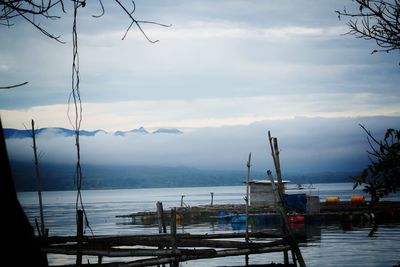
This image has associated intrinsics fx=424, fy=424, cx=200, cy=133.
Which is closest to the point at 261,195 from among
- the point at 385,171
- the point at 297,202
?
the point at 297,202

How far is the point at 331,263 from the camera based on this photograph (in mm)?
24141

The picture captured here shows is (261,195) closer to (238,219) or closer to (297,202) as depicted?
(238,219)

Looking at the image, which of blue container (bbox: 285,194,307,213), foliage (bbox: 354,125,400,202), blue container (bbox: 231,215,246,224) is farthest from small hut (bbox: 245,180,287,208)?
foliage (bbox: 354,125,400,202)

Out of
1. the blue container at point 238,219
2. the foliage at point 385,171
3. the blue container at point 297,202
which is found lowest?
the blue container at point 238,219

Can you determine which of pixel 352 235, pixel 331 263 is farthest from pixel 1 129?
pixel 352 235

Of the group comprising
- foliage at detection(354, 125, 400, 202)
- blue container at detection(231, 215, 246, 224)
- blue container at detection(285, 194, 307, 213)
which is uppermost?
foliage at detection(354, 125, 400, 202)

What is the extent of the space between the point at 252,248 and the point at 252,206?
36937 mm

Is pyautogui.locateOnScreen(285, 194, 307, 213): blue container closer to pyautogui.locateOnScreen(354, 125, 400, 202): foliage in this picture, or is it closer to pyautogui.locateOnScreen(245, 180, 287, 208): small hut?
pyautogui.locateOnScreen(245, 180, 287, 208): small hut

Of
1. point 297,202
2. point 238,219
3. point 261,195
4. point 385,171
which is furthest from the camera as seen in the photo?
point 297,202

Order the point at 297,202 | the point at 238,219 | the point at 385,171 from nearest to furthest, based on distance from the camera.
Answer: the point at 385,171
the point at 238,219
the point at 297,202

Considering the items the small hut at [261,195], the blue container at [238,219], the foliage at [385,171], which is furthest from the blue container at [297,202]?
the foliage at [385,171]

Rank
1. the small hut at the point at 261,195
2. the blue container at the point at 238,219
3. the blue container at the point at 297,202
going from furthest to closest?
the blue container at the point at 297,202
the blue container at the point at 238,219
the small hut at the point at 261,195

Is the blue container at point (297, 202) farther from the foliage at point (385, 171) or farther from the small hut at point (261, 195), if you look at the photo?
the foliage at point (385, 171)

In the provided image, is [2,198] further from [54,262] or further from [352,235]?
[352,235]
